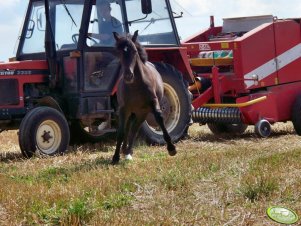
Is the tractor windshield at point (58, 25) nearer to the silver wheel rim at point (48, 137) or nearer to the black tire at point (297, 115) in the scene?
the silver wheel rim at point (48, 137)

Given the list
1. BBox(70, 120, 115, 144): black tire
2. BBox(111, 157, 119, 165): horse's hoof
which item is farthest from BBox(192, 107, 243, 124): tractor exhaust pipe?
BBox(111, 157, 119, 165): horse's hoof

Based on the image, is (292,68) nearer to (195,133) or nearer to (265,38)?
(265,38)

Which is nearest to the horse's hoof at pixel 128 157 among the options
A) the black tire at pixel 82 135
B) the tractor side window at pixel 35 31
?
the black tire at pixel 82 135

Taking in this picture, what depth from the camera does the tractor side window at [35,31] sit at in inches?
382

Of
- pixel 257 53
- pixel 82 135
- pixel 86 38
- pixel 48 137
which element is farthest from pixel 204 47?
pixel 48 137

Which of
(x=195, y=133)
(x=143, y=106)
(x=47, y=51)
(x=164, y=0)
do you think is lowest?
(x=195, y=133)

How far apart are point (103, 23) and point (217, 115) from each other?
272 cm

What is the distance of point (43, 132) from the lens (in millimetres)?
8664

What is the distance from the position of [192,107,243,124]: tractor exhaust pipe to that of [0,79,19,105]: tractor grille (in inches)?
133

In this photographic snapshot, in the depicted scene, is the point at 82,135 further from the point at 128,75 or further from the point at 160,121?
the point at 128,75

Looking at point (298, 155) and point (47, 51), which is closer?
point (298, 155)

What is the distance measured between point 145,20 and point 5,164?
3.05 meters

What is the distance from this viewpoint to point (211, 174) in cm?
647

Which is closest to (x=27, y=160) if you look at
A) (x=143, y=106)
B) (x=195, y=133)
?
(x=143, y=106)
